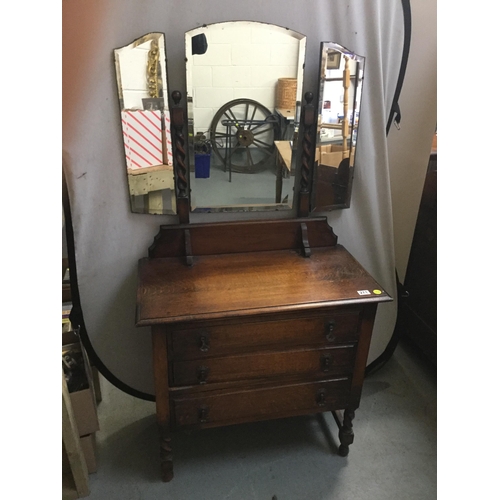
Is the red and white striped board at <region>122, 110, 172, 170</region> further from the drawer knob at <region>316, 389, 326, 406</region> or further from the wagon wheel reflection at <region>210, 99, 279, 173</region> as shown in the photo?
the drawer knob at <region>316, 389, 326, 406</region>

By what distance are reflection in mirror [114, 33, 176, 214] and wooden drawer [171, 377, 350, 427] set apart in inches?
A: 24.7

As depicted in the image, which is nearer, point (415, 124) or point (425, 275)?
point (415, 124)

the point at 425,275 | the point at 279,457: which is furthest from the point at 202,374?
the point at 425,275

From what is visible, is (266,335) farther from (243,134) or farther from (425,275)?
(425,275)

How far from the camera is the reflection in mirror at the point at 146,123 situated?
1205 millimetres

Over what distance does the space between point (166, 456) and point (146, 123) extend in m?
1.09

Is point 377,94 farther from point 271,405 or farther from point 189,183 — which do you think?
point 271,405

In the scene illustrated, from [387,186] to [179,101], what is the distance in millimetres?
814

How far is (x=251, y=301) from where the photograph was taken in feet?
3.86

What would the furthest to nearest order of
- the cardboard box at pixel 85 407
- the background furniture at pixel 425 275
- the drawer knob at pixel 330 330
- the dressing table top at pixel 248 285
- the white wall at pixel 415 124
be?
the background furniture at pixel 425 275, the white wall at pixel 415 124, the cardboard box at pixel 85 407, the drawer knob at pixel 330 330, the dressing table top at pixel 248 285

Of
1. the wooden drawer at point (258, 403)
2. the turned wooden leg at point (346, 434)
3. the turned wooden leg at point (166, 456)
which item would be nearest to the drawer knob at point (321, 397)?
the wooden drawer at point (258, 403)

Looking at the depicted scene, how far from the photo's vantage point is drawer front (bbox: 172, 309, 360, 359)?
3.92 feet

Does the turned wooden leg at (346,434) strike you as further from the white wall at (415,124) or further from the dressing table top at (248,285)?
the white wall at (415,124)

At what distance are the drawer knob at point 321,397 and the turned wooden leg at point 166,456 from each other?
0.50m
